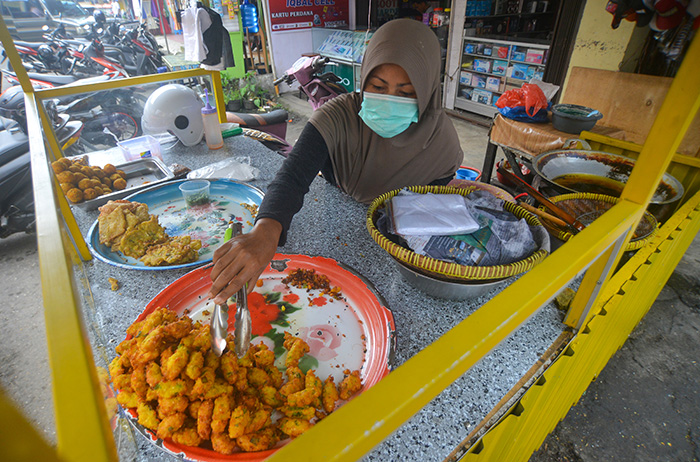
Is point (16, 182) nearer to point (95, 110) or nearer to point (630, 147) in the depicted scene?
point (95, 110)

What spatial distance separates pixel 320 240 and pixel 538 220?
0.87 m

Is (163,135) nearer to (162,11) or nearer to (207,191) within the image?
(207,191)

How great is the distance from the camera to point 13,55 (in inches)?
66.2

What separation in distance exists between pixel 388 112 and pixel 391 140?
21 centimetres

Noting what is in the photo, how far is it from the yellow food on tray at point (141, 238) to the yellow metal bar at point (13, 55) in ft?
2.68

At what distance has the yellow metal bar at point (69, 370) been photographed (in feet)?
1.07

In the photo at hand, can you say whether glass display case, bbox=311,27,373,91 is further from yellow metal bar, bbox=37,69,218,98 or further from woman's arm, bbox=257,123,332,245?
woman's arm, bbox=257,123,332,245

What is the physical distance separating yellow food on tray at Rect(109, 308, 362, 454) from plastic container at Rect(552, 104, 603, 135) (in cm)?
351

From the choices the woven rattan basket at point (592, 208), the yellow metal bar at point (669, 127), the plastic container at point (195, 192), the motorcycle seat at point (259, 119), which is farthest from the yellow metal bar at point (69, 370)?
the motorcycle seat at point (259, 119)

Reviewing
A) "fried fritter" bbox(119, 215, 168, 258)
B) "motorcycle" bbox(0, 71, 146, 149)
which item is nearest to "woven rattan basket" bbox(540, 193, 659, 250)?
"fried fritter" bbox(119, 215, 168, 258)

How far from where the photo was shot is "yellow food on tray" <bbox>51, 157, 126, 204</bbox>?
1823 mm

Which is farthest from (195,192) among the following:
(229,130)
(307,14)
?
(307,14)

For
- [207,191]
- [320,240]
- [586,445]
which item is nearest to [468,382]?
[320,240]

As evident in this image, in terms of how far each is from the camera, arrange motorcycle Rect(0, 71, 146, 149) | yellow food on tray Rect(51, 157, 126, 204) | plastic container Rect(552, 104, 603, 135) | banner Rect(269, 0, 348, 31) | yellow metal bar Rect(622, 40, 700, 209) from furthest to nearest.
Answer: banner Rect(269, 0, 348, 31), motorcycle Rect(0, 71, 146, 149), plastic container Rect(552, 104, 603, 135), yellow food on tray Rect(51, 157, 126, 204), yellow metal bar Rect(622, 40, 700, 209)
